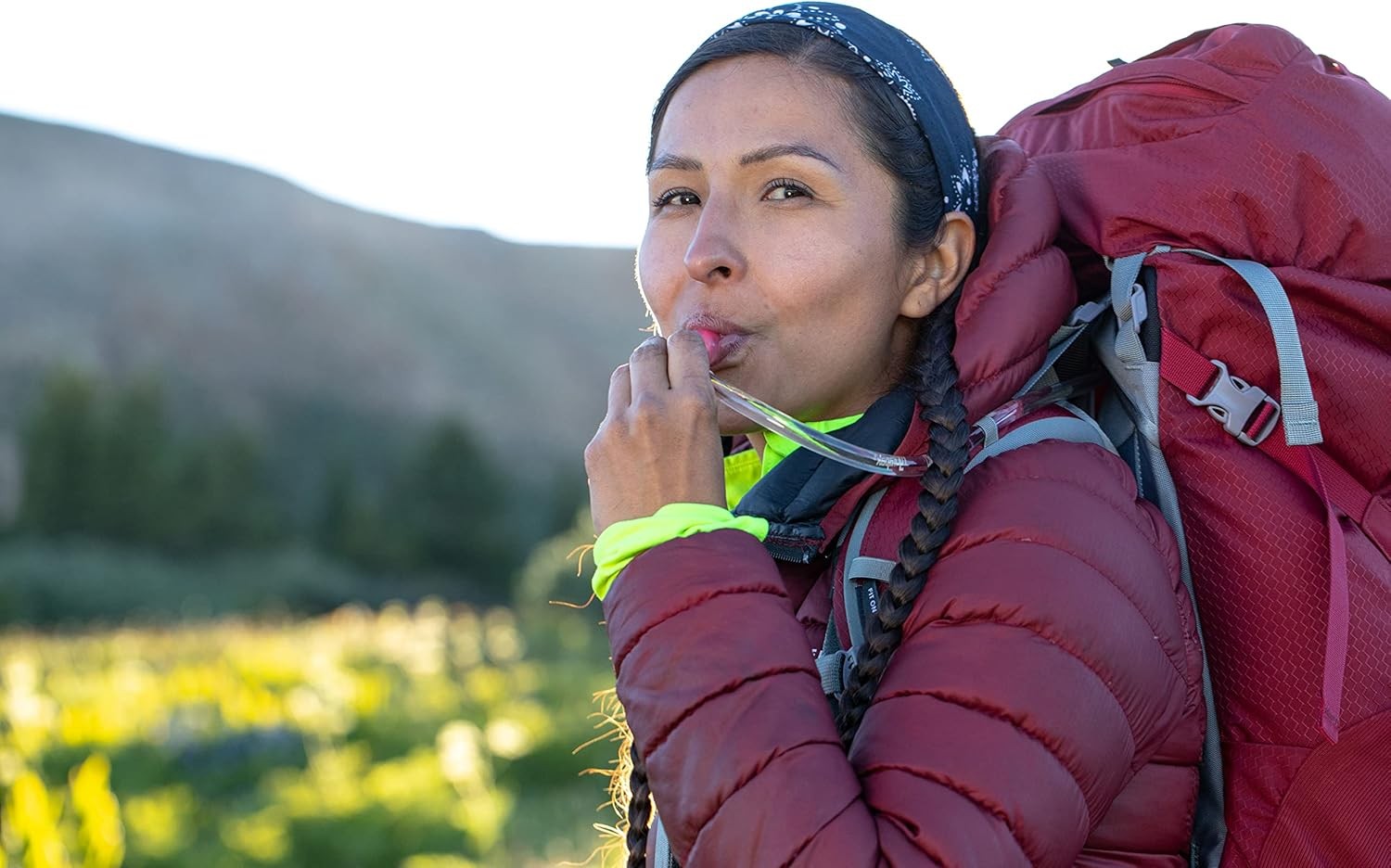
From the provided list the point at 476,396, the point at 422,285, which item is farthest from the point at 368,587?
the point at 422,285

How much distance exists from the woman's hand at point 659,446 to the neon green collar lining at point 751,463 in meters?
0.31

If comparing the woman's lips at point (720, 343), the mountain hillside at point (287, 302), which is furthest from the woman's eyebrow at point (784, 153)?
the mountain hillside at point (287, 302)

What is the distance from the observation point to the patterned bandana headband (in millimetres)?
1888

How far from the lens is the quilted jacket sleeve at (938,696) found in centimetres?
133

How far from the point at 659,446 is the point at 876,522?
11.7 inches

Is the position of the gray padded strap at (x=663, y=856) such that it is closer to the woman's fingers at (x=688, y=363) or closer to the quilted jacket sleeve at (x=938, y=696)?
the quilted jacket sleeve at (x=938, y=696)

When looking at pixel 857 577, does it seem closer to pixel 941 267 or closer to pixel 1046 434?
pixel 1046 434

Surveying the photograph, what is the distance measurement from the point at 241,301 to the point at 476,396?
10.8 m

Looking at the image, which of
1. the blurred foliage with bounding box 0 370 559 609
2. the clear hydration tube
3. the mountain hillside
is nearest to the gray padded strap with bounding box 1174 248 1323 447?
the clear hydration tube

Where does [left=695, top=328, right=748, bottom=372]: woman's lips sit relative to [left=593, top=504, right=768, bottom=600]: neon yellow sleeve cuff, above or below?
above

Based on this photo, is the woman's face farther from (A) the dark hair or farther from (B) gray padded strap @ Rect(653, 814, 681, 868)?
(B) gray padded strap @ Rect(653, 814, 681, 868)

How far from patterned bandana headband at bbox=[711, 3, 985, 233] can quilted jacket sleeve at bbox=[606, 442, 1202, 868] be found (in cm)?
58

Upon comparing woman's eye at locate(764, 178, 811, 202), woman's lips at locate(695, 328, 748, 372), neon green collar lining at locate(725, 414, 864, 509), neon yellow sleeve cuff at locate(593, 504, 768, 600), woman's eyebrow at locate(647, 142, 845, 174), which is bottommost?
neon green collar lining at locate(725, 414, 864, 509)

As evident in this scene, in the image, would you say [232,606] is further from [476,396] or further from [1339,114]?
[476,396]
